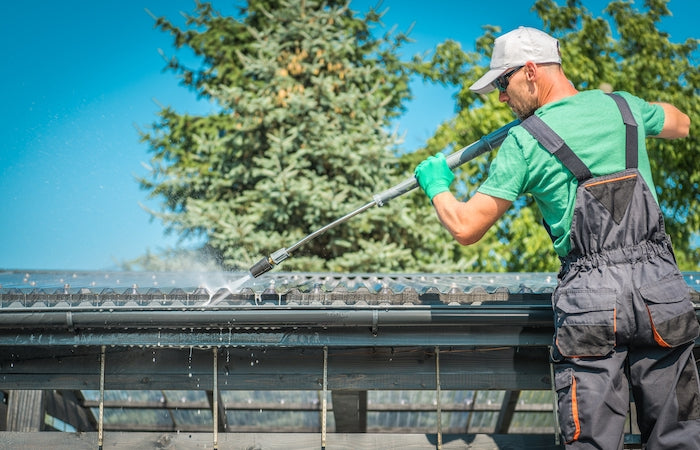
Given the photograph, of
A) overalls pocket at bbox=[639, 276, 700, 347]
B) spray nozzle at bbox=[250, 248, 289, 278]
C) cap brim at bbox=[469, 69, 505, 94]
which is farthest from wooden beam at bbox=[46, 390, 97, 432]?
overalls pocket at bbox=[639, 276, 700, 347]

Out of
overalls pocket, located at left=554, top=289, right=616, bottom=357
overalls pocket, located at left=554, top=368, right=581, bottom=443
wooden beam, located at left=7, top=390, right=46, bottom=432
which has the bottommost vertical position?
wooden beam, located at left=7, top=390, right=46, bottom=432

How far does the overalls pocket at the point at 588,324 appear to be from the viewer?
2.23 m

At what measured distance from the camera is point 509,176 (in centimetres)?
238

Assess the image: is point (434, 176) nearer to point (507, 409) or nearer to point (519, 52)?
point (519, 52)

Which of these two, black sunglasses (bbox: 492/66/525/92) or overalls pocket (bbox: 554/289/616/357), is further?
black sunglasses (bbox: 492/66/525/92)

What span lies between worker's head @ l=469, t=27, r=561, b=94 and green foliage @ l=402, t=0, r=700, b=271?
9.17 meters

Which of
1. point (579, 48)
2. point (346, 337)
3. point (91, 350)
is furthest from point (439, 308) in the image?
point (579, 48)

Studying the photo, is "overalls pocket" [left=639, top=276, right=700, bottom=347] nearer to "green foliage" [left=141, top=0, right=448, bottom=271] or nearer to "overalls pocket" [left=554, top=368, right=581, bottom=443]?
"overalls pocket" [left=554, top=368, right=581, bottom=443]

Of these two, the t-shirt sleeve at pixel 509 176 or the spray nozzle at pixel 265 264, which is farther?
the spray nozzle at pixel 265 264

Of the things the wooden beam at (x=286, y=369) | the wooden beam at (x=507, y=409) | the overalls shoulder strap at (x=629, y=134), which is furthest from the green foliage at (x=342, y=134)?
the overalls shoulder strap at (x=629, y=134)

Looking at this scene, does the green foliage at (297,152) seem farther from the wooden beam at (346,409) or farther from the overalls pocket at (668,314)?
the overalls pocket at (668,314)

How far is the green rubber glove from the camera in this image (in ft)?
8.77

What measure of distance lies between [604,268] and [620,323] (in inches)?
6.9

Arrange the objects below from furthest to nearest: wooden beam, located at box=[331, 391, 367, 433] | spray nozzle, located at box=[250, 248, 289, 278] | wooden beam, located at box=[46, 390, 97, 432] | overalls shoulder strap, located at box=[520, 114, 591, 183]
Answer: wooden beam, located at box=[46, 390, 97, 432]
wooden beam, located at box=[331, 391, 367, 433]
spray nozzle, located at box=[250, 248, 289, 278]
overalls shoulder strap, located at box=[520, 114, 591, 183]
